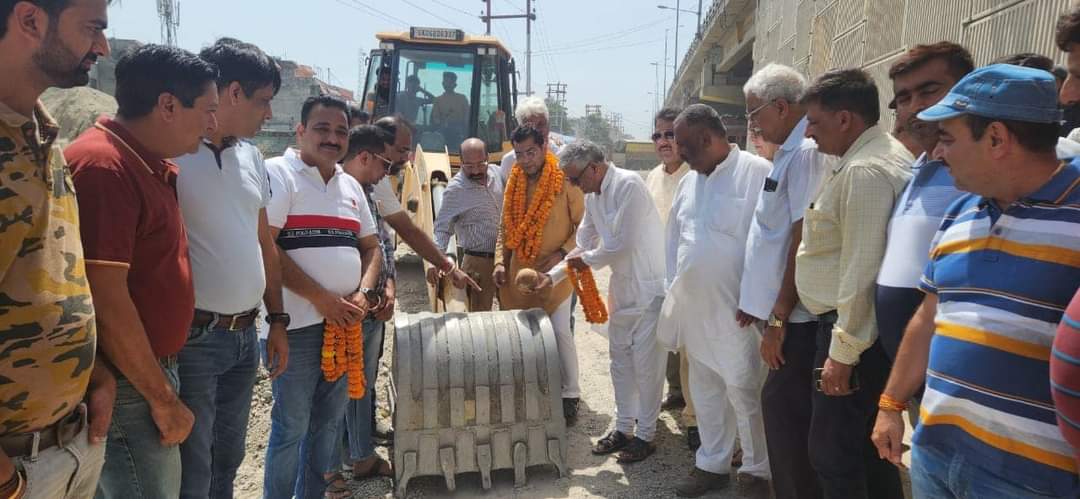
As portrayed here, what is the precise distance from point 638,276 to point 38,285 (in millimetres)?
3106

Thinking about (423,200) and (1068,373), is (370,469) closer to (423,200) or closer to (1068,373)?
(423,200)

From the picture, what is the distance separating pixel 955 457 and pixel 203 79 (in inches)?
94.0

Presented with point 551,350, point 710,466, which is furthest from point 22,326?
point 710,466

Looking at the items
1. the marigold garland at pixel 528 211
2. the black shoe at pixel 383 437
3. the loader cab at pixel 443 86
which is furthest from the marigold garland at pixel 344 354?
the loader cab at pixel 443 86

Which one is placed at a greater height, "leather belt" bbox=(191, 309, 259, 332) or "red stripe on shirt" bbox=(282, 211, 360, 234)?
"red stripe on shirt" bbox=(282, 211, 360, 234)

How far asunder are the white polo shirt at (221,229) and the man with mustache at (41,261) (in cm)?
66

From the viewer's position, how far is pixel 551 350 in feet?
11.7

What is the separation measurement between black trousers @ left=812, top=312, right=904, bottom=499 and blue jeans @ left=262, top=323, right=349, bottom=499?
2130mm

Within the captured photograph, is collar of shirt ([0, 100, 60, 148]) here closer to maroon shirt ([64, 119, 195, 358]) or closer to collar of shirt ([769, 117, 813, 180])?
maroon shirt ([64, 119, 195, 358])

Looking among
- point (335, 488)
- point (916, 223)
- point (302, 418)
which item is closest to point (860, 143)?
point (916, 223)

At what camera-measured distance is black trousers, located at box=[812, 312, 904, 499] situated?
2.35m

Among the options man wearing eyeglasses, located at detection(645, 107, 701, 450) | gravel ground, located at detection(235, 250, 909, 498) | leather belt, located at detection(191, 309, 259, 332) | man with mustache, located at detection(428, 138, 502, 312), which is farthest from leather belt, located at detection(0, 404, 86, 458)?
man wearing eyeglasses, located at detection(645, 107, 701, 450)

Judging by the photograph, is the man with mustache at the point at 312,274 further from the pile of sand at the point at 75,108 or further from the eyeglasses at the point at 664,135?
the pile of sand at the point at 75,108

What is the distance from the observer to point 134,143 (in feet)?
6.09
